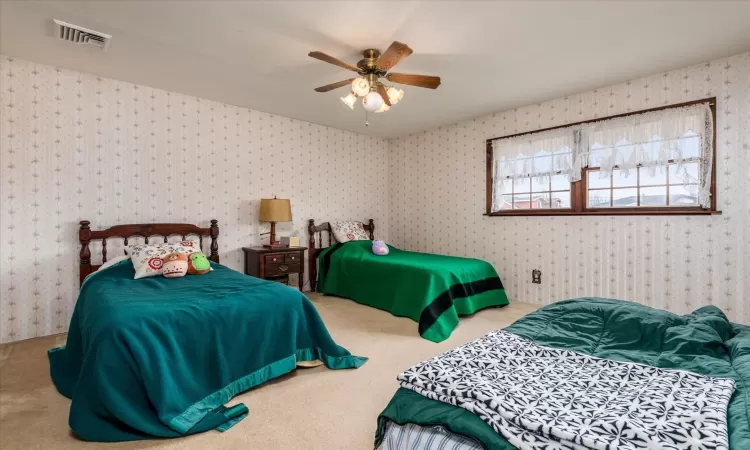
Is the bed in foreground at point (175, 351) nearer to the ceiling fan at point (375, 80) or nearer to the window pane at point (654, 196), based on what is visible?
the ceiling fan at point (375, 80)

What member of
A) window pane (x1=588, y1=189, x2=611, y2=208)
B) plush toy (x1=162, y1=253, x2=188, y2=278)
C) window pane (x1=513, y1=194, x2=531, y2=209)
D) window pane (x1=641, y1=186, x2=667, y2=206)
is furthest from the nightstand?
window pane (x1=641, y1=186, x2=667, y2=206)

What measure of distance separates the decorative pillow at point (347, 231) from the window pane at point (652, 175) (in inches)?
126

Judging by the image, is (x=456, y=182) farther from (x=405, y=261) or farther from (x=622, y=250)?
(x=622, y=250)

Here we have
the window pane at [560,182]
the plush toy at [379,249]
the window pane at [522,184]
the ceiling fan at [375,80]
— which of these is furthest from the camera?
the plush toy at [379,249]

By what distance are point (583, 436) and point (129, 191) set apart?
4004 millimetres

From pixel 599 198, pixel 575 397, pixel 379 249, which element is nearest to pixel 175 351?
pixel 575 397

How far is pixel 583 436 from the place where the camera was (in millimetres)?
806

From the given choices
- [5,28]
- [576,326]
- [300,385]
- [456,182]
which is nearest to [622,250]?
[456,182]

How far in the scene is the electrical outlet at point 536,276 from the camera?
405 cm

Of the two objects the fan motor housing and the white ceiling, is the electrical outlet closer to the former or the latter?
the white ceiling

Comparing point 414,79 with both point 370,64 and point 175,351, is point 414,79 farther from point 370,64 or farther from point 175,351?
point 175,351

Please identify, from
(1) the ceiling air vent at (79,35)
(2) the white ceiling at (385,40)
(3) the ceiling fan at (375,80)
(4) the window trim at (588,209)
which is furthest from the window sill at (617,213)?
(1) the ceiling air vent at (79,35)

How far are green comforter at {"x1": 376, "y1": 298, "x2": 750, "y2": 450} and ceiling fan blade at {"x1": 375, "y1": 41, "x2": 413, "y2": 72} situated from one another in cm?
175

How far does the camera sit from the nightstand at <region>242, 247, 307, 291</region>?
3.91 metres
